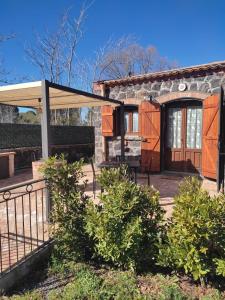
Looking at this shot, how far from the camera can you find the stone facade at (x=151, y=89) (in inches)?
268

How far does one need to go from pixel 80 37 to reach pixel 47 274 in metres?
13.7

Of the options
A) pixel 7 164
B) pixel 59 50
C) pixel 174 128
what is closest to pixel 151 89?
pixel 174 128

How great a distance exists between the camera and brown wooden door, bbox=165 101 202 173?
7.38 m

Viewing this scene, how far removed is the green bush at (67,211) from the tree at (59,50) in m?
12.1

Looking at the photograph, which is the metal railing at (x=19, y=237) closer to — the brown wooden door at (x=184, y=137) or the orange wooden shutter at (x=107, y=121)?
the orange wooden shutter at (x=107, y=121)

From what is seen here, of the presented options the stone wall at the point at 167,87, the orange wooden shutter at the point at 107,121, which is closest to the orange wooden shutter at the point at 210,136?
the stone wall at the point at 167,87

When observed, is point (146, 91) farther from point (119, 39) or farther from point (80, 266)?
point (119, 39)

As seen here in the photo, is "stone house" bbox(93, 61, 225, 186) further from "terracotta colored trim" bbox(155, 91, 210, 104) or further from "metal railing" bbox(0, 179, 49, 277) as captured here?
"metal railing" bbox(0, 179, 49, 277)

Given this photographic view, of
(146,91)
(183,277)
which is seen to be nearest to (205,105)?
(146,91)

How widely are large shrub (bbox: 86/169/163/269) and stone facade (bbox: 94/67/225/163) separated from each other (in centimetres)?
488

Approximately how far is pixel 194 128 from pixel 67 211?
17.7ft

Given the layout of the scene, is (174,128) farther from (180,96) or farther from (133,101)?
(133,101)

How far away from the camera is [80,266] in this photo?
2.94 metres

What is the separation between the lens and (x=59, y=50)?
47.3 feet
